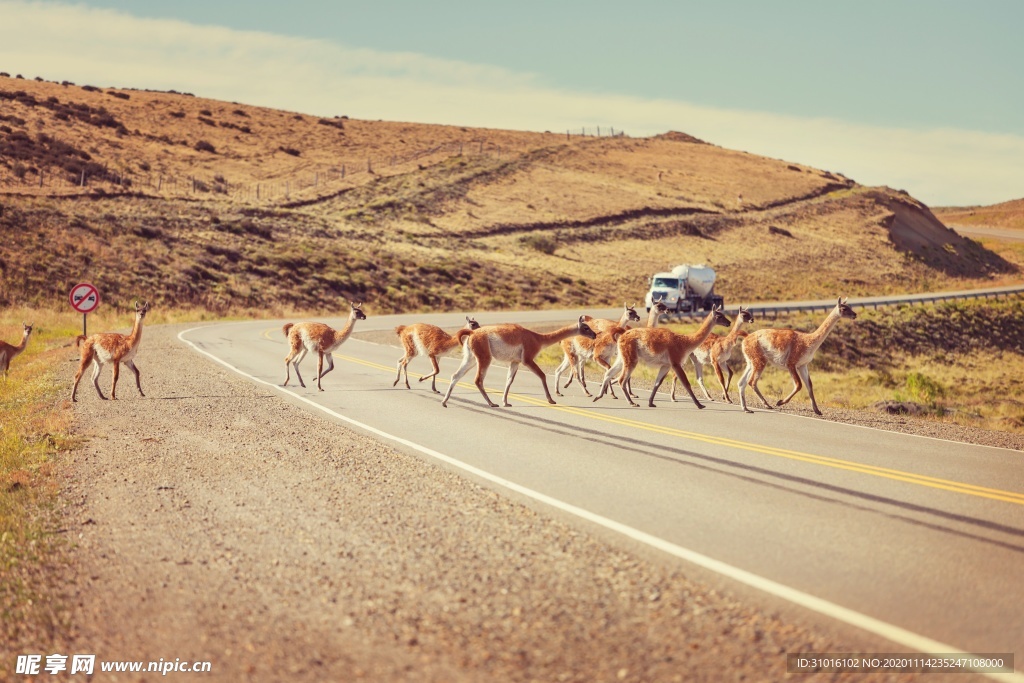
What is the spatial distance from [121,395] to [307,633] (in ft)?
46.6

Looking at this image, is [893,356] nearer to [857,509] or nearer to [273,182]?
[857,509]

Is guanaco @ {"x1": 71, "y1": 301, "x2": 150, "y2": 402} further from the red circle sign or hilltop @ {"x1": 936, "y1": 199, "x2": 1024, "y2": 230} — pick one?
hilltop @ {"x1": 936, "y1": 199, "x2": 1024, "y2": 230}

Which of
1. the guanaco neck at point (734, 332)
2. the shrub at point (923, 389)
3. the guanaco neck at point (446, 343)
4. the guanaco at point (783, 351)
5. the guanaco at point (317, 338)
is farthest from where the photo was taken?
the shrub at point (923, 389)

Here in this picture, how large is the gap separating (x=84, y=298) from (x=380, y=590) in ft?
71.2

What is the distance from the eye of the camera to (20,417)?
→ 51.7 feet

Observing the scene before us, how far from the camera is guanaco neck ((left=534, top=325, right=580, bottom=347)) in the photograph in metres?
16.9

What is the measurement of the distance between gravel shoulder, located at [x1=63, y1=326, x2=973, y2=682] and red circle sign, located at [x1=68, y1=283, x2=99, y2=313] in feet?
51.2

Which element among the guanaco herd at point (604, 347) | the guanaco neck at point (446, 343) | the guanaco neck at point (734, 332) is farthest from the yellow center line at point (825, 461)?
the guanaco neck at point (734, 332)

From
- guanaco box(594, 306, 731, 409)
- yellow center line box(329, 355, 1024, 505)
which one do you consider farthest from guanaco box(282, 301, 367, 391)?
guanaco box(594, 306, 731, 409)

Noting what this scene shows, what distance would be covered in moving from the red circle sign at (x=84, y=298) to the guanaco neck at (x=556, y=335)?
47.3 feet

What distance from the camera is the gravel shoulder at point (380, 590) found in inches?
205

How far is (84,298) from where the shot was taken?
24672mm

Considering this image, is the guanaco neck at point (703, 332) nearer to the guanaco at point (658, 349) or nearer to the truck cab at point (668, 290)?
the guanaco at point (658, 349)

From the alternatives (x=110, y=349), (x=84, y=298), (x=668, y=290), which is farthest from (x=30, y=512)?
(x=668, y=290)
